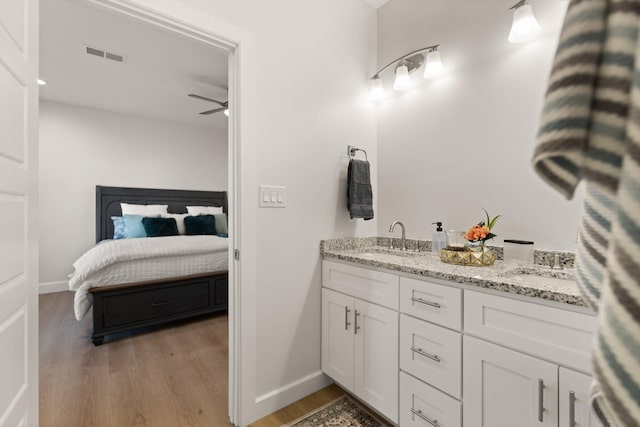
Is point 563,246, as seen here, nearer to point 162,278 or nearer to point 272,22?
point 272,22

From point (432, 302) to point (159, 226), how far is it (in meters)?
3.80

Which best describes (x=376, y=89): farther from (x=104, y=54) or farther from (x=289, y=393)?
(x=104, y=54)

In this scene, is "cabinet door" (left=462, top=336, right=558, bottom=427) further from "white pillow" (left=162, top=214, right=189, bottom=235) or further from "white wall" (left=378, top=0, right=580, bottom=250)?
"white pillow" (left=162, top=214, right=189, bottom=235)

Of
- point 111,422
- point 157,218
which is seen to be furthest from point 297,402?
point 157,218

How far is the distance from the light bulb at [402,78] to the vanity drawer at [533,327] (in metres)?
1.44

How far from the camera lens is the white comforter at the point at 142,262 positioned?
2.52 m

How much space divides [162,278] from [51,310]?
1.67 meters

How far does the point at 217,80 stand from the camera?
11.1 feet

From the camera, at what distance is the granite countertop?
97 cm

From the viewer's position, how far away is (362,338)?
5.30 ft

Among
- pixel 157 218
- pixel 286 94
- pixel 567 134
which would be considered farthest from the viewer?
pixel 157 218

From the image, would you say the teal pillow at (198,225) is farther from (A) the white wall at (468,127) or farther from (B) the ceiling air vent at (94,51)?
(A) the white wall at (468,127)

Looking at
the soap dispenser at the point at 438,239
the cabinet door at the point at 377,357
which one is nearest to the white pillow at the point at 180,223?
the cabinet door at the point at 377,357

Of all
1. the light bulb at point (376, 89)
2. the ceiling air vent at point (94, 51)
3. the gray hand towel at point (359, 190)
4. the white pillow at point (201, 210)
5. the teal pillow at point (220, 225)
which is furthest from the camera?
the white pillow at point (201, 210)
